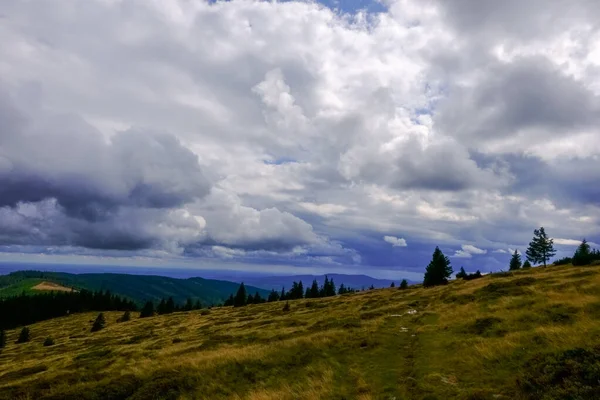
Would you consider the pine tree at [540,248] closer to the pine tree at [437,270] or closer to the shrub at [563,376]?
the pine tree at [437,270]

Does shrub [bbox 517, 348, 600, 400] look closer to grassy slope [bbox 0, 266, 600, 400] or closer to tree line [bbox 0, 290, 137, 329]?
grassy slope [bbox 0, 266, 600, 400]

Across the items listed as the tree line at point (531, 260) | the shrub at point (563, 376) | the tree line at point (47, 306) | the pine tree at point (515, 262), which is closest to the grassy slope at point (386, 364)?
the shrub at point (563, 376)

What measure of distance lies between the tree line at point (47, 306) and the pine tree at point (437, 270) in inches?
6951

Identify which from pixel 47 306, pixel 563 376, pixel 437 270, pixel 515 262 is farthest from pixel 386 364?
pixel 47 306

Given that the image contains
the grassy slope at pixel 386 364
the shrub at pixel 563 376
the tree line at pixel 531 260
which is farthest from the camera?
the tree line at pixel 531 260

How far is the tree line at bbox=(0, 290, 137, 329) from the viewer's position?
16062cm

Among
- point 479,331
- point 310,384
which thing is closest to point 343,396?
point 310,384

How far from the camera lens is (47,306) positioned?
175875 mm

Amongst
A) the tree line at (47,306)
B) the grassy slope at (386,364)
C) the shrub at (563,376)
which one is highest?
the shrub at (563,376)

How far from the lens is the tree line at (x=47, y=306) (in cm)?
16062

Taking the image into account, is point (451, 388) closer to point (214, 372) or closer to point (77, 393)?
point (214, 372)

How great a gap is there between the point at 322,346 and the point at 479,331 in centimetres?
1017

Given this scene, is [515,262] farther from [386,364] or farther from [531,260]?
[386,364]

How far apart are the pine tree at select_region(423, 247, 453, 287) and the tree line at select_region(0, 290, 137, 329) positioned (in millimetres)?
176552
